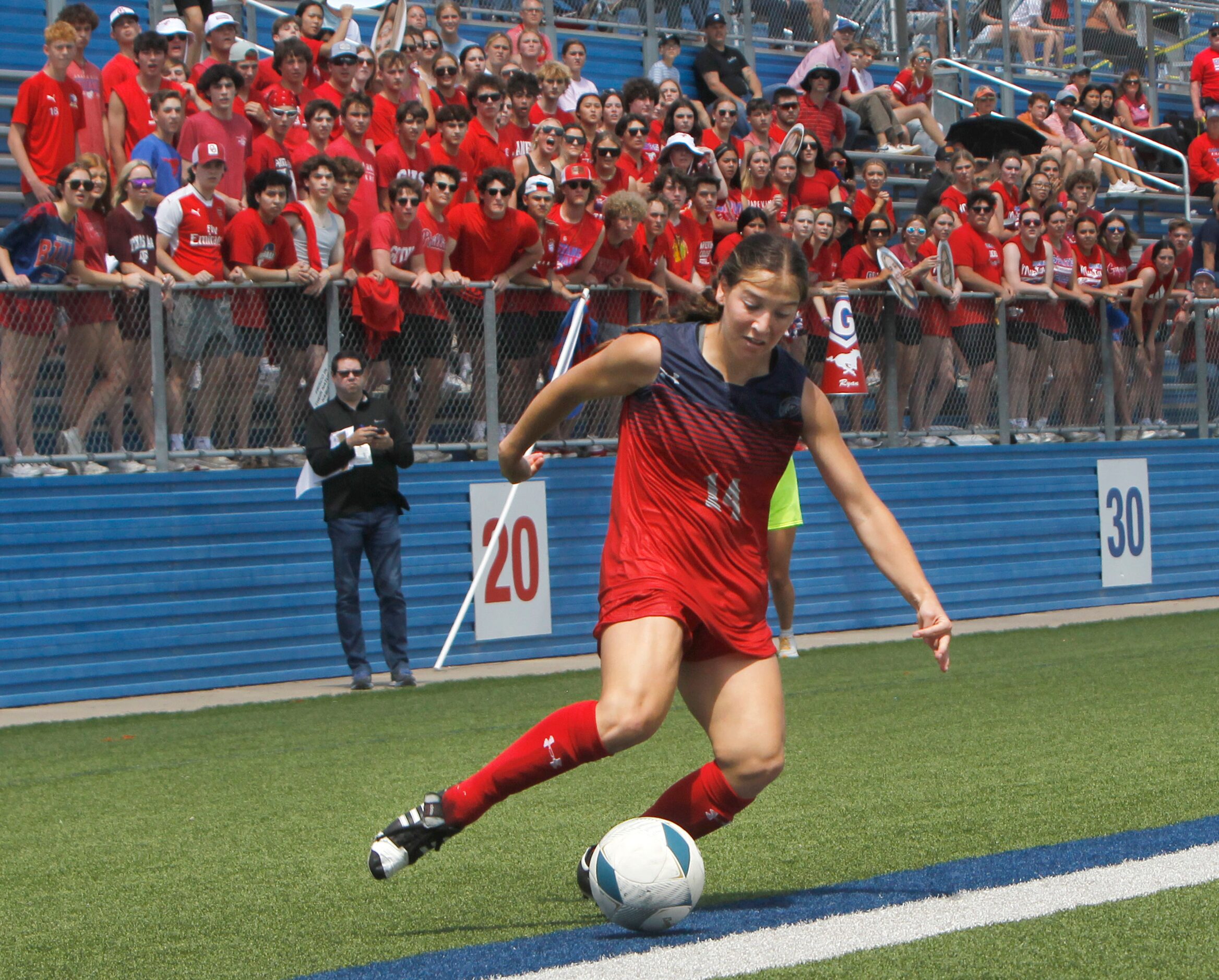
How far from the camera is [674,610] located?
471cm

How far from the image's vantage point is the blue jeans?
11.8m

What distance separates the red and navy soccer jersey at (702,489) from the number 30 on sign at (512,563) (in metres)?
8.31

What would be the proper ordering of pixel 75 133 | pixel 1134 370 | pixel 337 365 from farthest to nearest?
pixel 1134 370, pixel 75 133, pixel 337 365

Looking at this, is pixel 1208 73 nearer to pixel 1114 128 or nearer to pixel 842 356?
pixel 1114 128

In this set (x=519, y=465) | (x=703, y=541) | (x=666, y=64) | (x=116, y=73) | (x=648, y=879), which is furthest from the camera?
(x=666, y=64)

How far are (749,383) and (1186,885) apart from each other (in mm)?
1987

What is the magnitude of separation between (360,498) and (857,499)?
7.22 m

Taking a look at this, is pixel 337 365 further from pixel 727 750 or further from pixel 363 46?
pixel 727 750

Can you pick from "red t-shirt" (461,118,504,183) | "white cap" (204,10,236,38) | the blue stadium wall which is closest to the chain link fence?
the blue stadium wall

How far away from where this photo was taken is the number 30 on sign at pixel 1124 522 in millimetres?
16750

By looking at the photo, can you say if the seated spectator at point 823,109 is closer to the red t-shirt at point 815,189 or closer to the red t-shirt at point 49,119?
the red t-shirt at point 815,189

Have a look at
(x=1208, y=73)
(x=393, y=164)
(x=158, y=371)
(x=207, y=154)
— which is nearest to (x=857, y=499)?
(x=158, y=371)

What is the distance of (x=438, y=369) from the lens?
40.8 feet

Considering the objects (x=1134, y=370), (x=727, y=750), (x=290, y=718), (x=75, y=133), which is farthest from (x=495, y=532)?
(x=727, y=750)
